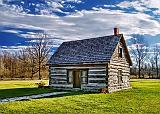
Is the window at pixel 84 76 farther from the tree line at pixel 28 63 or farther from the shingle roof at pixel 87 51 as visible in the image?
the tree line at pixel 28 63

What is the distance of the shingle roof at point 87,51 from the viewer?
30828mm

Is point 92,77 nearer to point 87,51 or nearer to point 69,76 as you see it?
point 69,76

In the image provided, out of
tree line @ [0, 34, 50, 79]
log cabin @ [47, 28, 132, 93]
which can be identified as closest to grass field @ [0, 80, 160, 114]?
log cabin @ [47, 28, 132, 93]

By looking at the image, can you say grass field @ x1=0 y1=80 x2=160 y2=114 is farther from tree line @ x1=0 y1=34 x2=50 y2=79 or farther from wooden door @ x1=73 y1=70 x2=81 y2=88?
tree line @ x1=0 y1=34 x2=50 y2=79

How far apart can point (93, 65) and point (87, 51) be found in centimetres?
275

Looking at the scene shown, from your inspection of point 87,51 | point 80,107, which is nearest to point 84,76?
point 87,51

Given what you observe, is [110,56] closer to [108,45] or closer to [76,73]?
[108,45]

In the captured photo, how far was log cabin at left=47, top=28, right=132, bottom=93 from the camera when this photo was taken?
3011 centimetres

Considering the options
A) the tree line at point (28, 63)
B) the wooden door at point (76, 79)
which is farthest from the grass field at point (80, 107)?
the tree line at point (28, 63)

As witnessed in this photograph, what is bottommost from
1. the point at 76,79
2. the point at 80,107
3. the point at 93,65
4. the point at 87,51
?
the point at 80,107

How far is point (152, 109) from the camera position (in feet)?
62.4

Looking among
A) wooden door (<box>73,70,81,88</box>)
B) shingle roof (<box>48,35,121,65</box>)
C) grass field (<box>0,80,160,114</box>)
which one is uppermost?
shingle roof (<box>48,35,121,65</box>)

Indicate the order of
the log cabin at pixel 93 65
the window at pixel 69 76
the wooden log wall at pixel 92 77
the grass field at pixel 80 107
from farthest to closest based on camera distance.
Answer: the window at pixel 69 76, the log cabin at pixel 93 65, the wooden log wall at pixel 92 77, the grass field at pixel 80 107

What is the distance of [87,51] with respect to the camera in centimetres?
3288
